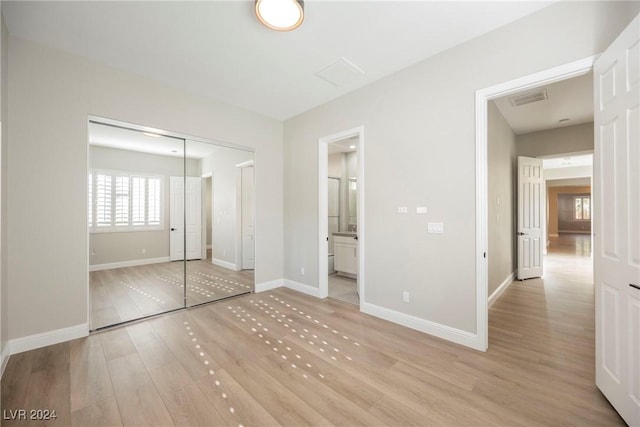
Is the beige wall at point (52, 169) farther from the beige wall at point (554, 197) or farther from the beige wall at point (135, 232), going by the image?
the beige wall at point (554, 197)

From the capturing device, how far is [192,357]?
2301 mm

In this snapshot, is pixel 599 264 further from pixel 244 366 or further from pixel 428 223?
pixel 244 366


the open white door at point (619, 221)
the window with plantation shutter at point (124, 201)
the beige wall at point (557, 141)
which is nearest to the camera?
the open white door at point (619, 221)

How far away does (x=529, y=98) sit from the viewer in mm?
3580

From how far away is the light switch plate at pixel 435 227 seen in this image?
2.66m

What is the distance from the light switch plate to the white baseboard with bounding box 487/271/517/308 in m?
1.85

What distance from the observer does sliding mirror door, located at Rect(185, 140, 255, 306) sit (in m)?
3.97

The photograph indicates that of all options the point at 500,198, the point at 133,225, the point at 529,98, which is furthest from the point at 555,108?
the point at 133,225

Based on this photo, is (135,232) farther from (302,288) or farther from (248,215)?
(302,288)

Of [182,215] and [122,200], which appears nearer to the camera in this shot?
[122,200]

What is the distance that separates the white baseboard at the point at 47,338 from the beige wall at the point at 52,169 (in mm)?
44

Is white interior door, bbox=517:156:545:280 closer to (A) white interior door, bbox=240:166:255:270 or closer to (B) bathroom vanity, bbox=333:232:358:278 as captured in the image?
(B) bathroom vanity, bbox=333:232:358:278

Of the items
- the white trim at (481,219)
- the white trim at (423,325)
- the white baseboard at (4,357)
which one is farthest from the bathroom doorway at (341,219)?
the white baseboard at (4,357)

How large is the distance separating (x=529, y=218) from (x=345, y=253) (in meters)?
3.83
